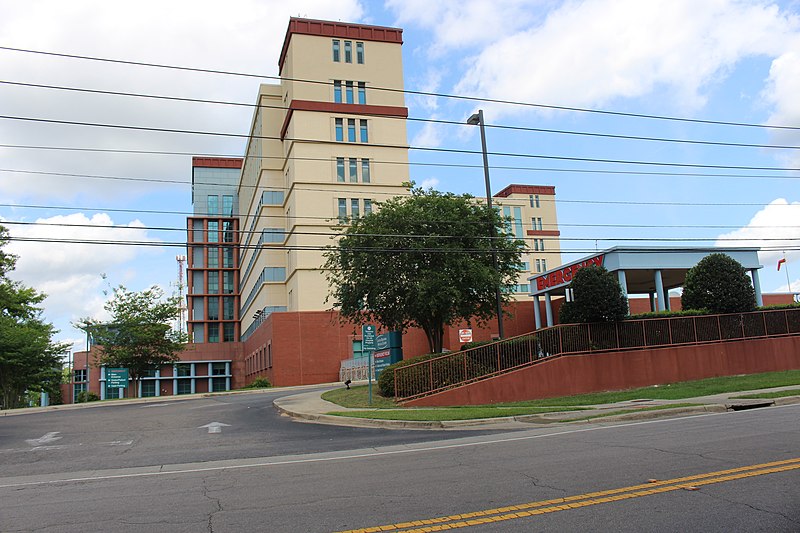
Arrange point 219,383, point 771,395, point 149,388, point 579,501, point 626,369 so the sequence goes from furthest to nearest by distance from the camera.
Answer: point 219,383 < point 149,388 < point 626,369 < point 771,395 < point 579,501

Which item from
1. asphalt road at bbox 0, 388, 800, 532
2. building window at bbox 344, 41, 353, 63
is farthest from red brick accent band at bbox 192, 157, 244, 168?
asphalt road at bbox 0, 388, 800, 532

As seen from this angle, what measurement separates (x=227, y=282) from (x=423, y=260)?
76.3 metres

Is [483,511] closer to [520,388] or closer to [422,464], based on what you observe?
[422,464]

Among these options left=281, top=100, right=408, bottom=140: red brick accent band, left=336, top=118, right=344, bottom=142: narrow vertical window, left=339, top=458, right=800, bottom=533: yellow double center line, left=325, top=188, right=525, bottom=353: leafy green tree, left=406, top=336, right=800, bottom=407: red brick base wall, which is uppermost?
left=281, top=100, right=408, bottom=140: red brick accent band

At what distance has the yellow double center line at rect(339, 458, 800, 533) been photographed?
6480 mm

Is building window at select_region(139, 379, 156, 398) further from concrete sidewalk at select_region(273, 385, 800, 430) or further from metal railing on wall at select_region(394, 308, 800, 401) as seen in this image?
concrete sidewalk at select_region(273, 385, 800, 430)

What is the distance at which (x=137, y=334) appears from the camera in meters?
49.1

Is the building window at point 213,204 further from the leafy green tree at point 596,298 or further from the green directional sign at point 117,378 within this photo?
the leafy green tree at point 596,298

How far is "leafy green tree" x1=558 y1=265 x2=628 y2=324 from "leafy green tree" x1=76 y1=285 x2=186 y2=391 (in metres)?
36.5

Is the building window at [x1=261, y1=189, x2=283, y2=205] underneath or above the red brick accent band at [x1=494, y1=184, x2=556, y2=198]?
underneath

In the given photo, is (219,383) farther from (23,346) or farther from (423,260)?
(423,260)

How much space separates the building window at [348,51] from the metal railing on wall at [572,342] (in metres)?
39.1

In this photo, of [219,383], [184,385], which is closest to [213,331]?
[184,385]

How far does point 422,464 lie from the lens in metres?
10.3
